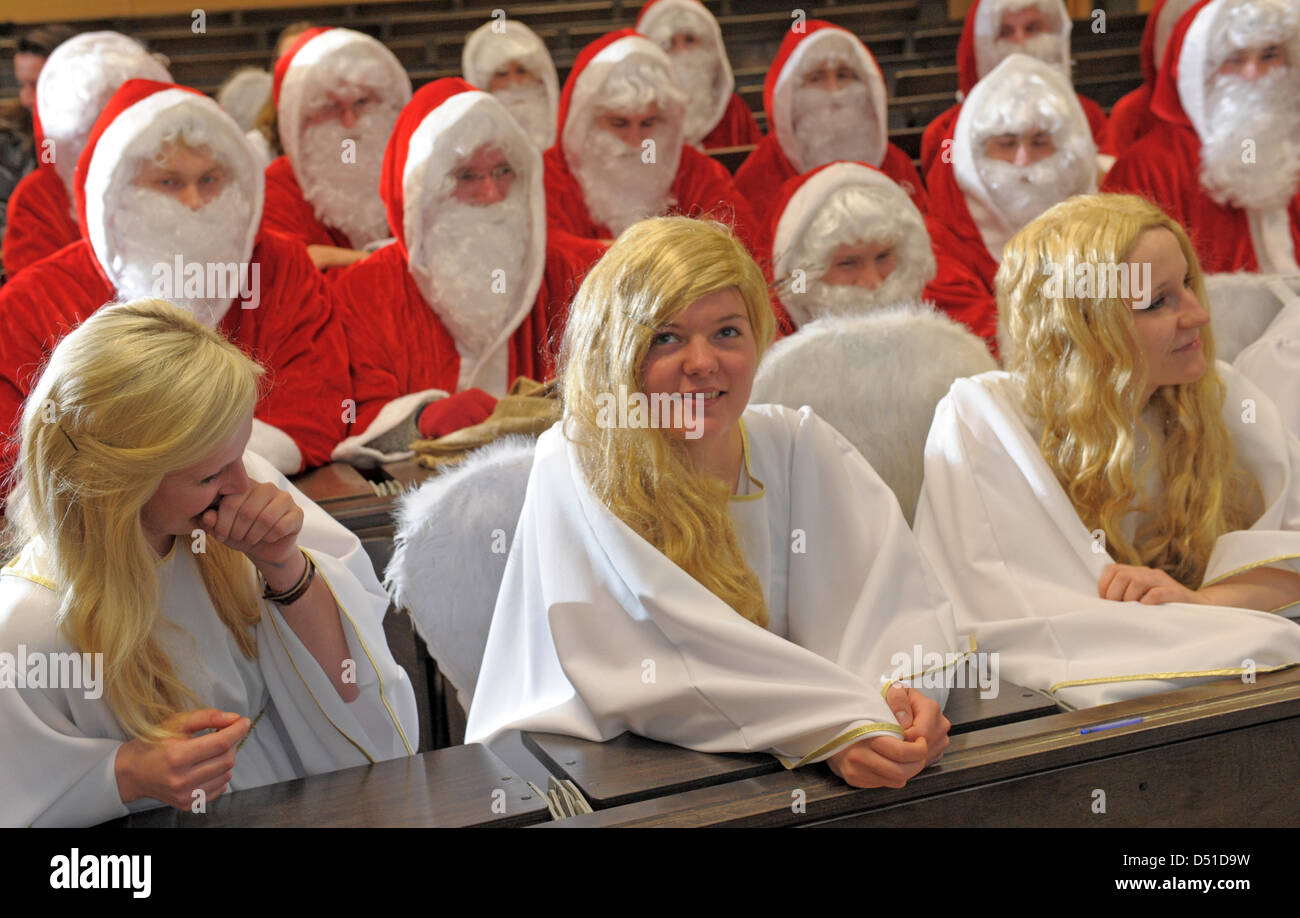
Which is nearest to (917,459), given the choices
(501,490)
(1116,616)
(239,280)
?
(1116,616)

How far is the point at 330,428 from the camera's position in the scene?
3.26m

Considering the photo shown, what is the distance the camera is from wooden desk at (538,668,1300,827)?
140 centimetres

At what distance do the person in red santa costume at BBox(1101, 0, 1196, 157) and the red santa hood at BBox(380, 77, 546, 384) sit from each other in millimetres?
2978

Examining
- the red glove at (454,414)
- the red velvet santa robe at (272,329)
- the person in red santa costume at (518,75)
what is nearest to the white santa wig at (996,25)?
the person in red santa costume at (518,75)

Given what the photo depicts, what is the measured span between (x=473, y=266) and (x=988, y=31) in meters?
3.59

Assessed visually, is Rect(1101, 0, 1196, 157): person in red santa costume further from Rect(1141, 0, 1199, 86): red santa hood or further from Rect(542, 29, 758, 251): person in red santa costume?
Rect(542, 29, 758, 251): person in red santa costume

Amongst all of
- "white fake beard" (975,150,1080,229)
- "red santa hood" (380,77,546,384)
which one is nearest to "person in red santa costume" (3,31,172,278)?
"red santa hood" (380,77,546,384)

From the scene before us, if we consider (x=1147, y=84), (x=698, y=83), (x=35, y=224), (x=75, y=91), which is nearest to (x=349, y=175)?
(x=75, y=91)

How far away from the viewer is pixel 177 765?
1350mm

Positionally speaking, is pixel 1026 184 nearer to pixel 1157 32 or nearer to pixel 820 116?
pixel 820 116

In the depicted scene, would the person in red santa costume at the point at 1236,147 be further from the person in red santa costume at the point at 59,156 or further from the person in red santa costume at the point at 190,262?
the person in red santa costume at the point at 59,156

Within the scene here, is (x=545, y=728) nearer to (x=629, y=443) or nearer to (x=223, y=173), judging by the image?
(x=629, y=443)

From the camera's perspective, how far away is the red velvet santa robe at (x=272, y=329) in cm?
313

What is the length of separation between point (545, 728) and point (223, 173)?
2.33m
